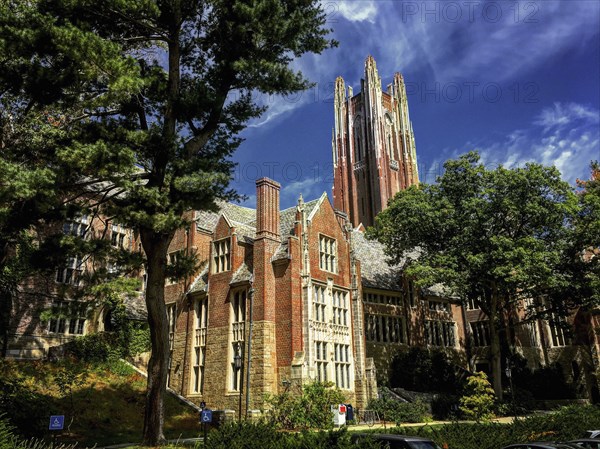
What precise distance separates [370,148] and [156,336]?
8798cm

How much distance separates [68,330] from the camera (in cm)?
3138

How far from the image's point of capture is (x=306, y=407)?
880 inches

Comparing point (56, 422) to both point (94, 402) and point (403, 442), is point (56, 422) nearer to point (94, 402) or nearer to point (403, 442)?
point (403, 442)

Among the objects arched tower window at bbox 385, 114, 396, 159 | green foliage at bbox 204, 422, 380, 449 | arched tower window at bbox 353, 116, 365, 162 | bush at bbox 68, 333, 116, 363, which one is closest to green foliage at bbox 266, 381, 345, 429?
green foliage at bbox 204, 422, 380, 449

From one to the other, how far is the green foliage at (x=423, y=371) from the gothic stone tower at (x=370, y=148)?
54.7 meters

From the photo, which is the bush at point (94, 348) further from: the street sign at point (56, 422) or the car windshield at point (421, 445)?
the car windshield at point (421, 445)

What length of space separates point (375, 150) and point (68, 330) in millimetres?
74843

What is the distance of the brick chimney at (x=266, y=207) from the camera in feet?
94.0

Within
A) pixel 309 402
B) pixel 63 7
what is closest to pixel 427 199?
pixel 309 402

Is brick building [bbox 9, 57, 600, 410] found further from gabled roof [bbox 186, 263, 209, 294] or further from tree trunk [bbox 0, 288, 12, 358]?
tree trunk [bbox 0, 288, 12, 358]

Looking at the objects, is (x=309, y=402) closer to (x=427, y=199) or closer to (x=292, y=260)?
(x=292, y=260)

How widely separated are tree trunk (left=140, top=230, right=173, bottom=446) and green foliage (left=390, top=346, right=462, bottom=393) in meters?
23.9

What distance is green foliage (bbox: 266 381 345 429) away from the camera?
21548 millimetres

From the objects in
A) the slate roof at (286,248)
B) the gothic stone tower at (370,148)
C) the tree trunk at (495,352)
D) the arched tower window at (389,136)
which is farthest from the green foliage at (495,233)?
the arched tower window at (389,136)
